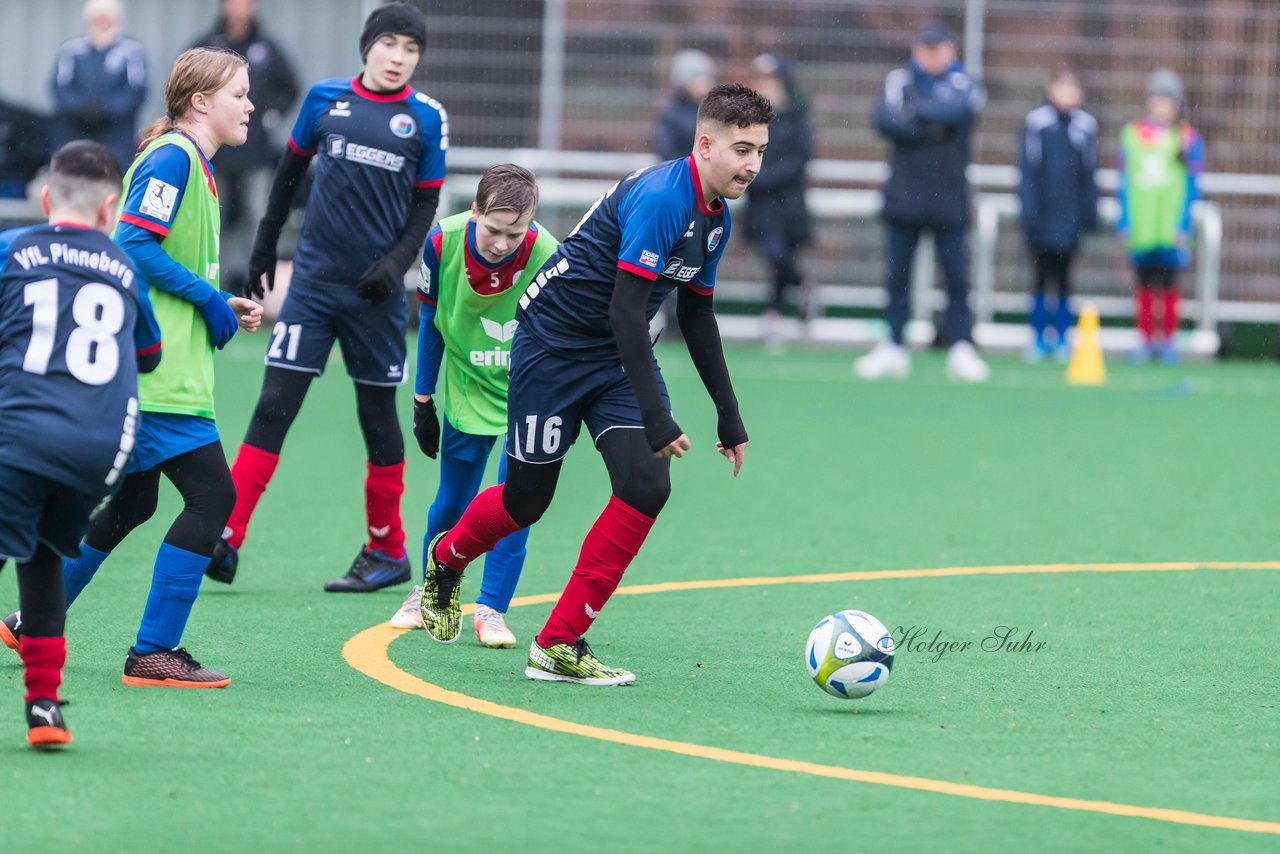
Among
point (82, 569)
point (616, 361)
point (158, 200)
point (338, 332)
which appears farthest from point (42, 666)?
point (338, 332)

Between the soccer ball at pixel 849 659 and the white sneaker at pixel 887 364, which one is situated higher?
the soccer ball at pixel 849 659

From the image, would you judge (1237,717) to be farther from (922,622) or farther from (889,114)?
(889,114)

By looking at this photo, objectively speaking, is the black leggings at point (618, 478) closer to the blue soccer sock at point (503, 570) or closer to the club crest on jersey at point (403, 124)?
the blue soccer sock at point (503, 570)

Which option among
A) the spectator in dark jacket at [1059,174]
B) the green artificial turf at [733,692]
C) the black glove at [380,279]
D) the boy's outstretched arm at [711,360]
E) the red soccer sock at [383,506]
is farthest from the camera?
the spectator in dark jacket at [1059,174]

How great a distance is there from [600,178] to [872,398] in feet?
17.6

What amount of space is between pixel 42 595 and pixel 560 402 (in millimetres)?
1696

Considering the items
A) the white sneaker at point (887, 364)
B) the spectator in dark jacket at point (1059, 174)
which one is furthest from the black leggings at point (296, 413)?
the spectator in dark jacket at point (1059, 174)

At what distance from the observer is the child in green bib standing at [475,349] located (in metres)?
6.48

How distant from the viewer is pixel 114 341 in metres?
4.86

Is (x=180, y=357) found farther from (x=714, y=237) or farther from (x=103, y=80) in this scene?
(x=103, y=80)

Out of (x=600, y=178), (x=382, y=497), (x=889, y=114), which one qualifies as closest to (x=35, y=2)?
(x=600, y=178)

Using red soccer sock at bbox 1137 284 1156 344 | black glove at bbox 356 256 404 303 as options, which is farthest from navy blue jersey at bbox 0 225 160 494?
red soccer sock at bbox 1137 284 1156 344

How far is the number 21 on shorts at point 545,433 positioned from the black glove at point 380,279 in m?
1.44

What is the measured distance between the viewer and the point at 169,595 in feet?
18.8
